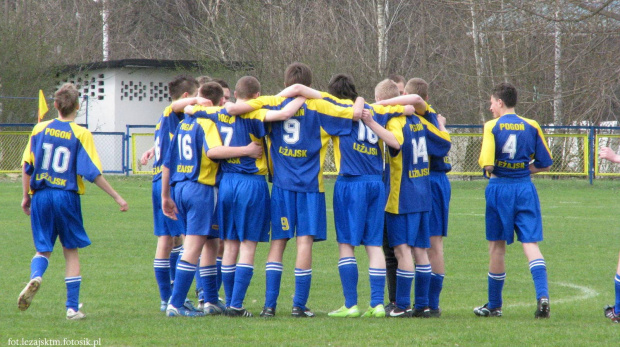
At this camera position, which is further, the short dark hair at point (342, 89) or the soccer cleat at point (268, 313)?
the short dark hair at point (342, 89)

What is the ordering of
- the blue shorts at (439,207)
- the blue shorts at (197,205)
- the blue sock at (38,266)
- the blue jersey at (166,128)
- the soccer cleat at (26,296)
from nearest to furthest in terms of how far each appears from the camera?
the soccer cleat at (26,296) → the blue sock at (38,266) → the blue shorts at (197,205) → the blue shorts at (439,207) → the blue jersey at (166,128)

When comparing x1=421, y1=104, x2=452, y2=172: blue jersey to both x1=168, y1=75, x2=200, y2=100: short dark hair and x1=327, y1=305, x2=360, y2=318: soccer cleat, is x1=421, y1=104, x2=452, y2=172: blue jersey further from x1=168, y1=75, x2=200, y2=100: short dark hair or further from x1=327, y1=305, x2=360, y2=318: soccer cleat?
x1=168, y1=75, x2=200, y2=100: short dark hair

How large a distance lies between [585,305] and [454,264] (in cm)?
273

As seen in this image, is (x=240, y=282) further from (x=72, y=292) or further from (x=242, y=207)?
(x=72, y=292)

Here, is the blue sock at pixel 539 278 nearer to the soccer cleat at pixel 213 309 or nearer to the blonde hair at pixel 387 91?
the blonde hair at pixel 387 91

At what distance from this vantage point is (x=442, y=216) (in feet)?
22.8

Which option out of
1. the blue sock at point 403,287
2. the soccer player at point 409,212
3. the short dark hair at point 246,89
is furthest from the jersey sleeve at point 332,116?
the blue sock at point 403,287

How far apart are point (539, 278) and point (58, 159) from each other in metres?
3.87

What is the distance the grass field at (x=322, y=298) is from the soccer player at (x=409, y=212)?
1.17 ft

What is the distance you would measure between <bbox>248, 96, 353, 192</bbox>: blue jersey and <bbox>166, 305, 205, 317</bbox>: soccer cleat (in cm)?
122

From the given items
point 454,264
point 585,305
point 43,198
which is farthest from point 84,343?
point 454,264

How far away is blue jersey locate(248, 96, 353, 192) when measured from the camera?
643cm

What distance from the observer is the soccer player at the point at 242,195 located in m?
6.43

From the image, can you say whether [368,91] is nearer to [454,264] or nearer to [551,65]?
[551,65]
